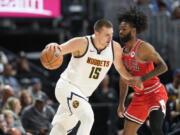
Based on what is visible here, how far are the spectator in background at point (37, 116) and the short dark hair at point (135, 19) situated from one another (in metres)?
3.22

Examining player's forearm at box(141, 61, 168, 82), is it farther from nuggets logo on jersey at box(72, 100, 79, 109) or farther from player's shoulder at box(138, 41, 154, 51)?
nuggets logo on jersey at box(72, 100, 79, 109)

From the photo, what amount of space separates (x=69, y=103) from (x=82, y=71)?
1.68ft

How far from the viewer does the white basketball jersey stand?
7074 millimetres

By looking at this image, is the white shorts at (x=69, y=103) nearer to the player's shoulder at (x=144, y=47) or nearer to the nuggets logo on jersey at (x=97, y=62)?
the nuggets logo on jersey at (x=97, y=62)

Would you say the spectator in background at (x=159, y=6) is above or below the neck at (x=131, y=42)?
below

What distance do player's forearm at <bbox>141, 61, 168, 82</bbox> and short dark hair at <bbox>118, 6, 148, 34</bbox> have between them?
0.87m

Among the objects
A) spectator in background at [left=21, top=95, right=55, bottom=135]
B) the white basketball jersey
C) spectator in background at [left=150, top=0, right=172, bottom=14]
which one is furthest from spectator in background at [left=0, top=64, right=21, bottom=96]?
the white basketball jersey

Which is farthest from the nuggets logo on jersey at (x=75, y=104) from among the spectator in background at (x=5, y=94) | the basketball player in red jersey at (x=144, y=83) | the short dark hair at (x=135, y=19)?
the spectator in background at (x=5, y=94)

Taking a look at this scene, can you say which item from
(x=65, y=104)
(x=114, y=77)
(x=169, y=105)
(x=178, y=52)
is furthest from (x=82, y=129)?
(x=178, y=52)

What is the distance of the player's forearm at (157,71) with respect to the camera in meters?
6.87

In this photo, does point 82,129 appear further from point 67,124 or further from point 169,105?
point 169,105

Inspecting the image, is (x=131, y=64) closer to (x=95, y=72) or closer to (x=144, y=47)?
(x=144, y=47)

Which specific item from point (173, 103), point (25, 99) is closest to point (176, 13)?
point (173, 103)

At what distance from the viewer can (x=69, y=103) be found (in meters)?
6.96
